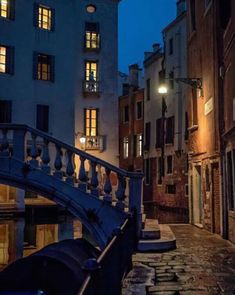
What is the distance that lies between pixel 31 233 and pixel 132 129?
2128 cm

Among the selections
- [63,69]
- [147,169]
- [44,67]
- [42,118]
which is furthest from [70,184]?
[147,169]

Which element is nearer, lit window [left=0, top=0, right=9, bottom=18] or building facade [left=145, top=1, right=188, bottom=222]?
lit window [left=0, top=0, right=9, bottom=18]

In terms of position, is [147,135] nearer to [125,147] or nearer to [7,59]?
[125,147]

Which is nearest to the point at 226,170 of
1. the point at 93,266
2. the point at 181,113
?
the point at 93,266

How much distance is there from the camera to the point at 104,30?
2742 centimetres

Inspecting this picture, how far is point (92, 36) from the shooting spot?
27281mm

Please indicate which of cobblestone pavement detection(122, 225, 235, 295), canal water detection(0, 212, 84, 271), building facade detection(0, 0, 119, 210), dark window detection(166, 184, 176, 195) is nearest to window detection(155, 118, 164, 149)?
dark window detection(166, 184, 176, 195)

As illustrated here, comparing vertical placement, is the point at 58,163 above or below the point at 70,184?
above

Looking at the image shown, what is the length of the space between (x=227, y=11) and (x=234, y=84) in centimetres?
274

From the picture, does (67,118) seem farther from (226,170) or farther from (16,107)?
(226,170)

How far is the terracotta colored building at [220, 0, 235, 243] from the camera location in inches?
406

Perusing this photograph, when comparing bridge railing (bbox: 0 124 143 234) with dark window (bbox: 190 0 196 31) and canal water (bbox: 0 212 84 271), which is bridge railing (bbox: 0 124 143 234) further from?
dark window (bbox: 190 0 196 31)

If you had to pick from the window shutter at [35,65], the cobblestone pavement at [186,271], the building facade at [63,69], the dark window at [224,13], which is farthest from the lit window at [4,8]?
the cobblestone pavement at [186,271]

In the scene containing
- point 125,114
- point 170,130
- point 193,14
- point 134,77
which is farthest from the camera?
point 134,77
